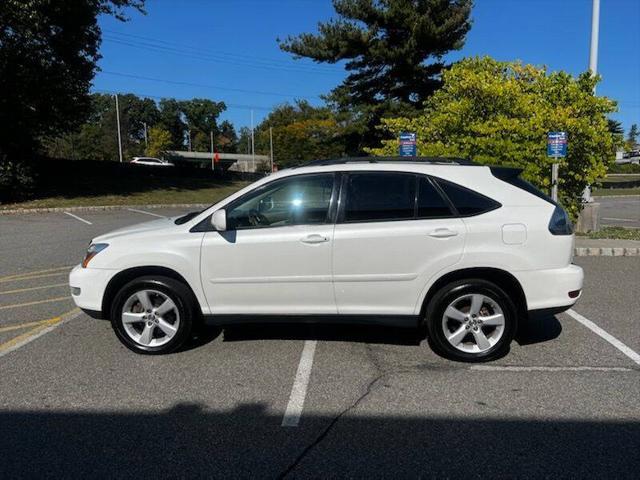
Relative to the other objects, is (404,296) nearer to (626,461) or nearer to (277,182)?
(277,182)

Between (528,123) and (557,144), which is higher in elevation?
(528,123)

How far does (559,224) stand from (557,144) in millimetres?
6007

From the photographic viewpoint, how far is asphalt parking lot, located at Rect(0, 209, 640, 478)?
119 inches

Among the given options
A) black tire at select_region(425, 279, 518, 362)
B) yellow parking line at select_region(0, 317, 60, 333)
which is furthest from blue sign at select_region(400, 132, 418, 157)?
yellow parking line at select_region(0, 317, 60, 333)

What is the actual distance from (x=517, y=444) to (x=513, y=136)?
8.39 m

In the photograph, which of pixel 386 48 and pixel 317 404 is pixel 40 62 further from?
pixel 317 404

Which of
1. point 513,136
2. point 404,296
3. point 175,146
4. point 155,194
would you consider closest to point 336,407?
point 404,296

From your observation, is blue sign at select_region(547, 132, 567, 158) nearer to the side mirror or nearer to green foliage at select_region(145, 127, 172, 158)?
the side mirror

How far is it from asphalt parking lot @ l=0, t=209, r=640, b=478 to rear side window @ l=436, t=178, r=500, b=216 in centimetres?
129

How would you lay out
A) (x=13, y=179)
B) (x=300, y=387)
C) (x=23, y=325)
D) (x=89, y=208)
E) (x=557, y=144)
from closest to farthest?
(x=300, y=387) < (x=23, y=325) < (x=557, y=144) < (x=89, y=208) < (x=13, y=179)

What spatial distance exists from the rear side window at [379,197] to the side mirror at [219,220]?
3.26 ft

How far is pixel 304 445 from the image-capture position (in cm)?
320

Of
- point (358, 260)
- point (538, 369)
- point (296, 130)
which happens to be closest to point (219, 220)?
point (358, 260)

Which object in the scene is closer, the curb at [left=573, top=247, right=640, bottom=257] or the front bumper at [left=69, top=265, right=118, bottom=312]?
the front bumper at [left=69, top=265, right=118, bottom=312]
